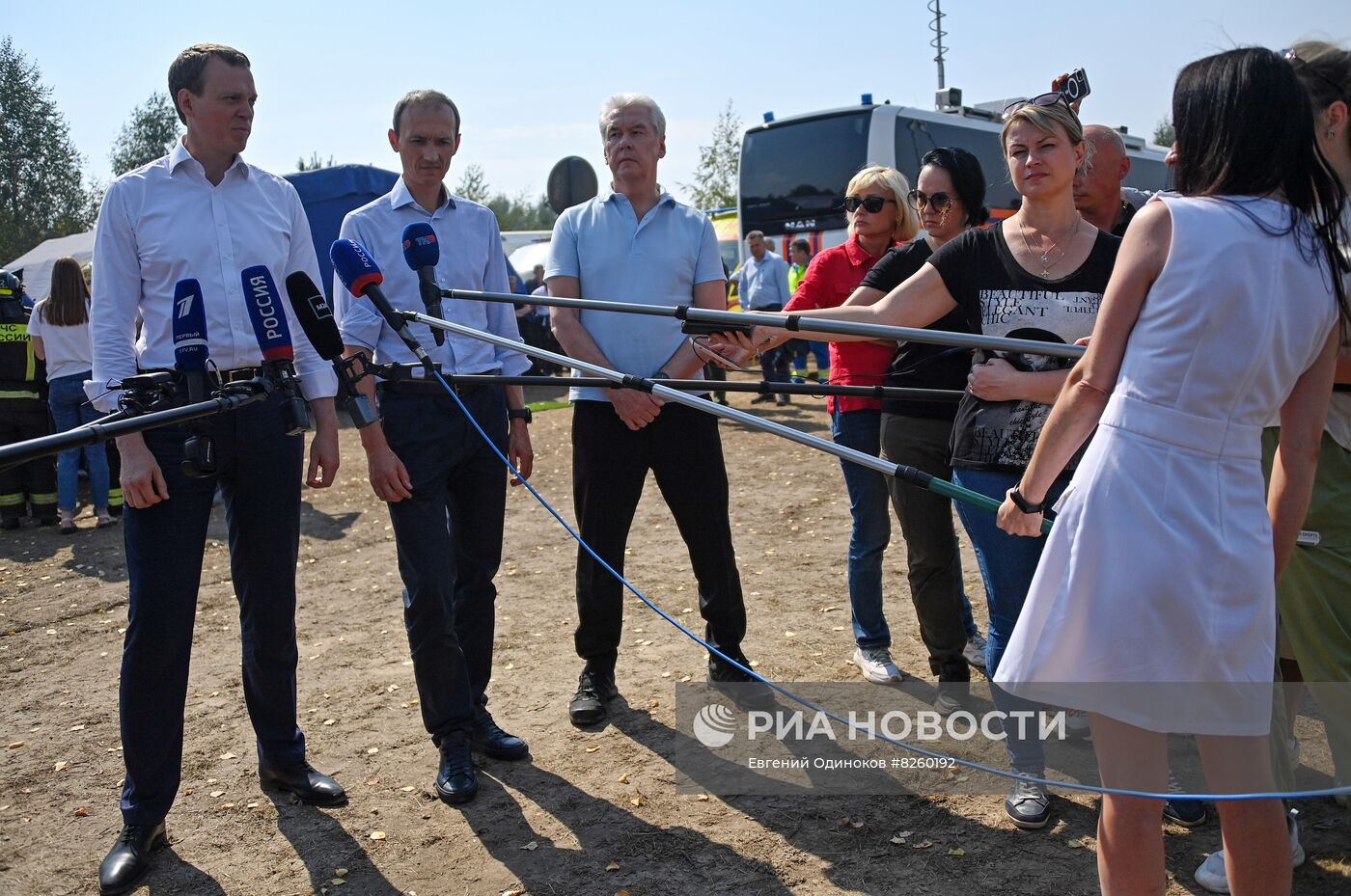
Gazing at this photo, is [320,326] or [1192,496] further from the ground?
[320,326]

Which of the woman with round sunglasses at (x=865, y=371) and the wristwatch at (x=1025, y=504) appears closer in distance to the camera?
the wristwatch at (x=1025, y=504)

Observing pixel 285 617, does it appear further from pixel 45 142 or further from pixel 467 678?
pixel 45 142

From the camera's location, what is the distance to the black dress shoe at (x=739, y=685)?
16.0 feet

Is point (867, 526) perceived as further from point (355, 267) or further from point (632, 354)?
point (355, 267)

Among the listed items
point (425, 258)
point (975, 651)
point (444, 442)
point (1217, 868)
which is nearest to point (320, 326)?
point (425, 258)

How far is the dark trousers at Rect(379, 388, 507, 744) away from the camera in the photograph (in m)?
4.14

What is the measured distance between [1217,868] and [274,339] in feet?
10.3

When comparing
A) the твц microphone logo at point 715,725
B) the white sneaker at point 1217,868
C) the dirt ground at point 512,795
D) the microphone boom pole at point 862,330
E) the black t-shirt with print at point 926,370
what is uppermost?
the microphone boom pole at point 862,330

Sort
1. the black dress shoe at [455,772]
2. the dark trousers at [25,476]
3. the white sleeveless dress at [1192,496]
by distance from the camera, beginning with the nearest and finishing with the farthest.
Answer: the white sleeveless dress at [1192,496]
the black dress shoe at [455,772]
the dark trousers at [25,476]

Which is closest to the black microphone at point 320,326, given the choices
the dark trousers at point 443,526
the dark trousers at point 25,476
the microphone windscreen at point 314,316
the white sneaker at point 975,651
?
the microphone windscreen at point 314,316

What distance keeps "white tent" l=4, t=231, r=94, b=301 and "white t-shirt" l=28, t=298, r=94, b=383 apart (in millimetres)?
12709

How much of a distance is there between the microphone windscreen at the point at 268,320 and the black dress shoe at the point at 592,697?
7.09 feet

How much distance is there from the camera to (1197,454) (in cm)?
Answer: 231

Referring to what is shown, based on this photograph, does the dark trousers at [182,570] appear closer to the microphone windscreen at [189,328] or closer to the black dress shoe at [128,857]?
the black dress shoe at [128,857]
